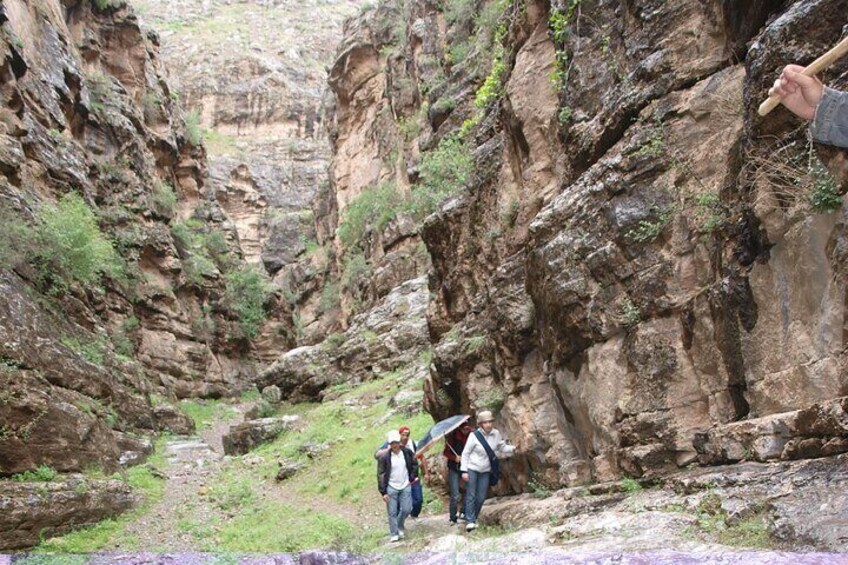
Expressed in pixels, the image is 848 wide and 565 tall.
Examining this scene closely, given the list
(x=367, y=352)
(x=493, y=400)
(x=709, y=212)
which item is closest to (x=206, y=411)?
(x=367, y=352)

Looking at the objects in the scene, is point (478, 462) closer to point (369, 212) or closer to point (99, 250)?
point (99, 250)

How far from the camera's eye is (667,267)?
6730 mm

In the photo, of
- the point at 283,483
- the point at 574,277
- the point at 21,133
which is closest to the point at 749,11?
the point at 574,277

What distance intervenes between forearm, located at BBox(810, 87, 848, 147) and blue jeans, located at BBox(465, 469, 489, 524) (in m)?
5.79

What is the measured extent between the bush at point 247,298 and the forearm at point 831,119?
34985 millimetres

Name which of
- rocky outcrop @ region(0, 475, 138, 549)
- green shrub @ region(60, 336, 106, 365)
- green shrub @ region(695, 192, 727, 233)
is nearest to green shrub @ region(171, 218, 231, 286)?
green shrub @ region(60, 336, 106, 365)

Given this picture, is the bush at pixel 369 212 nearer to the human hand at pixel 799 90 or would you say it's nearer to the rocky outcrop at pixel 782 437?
the rocky outcrop at pixel 782 437

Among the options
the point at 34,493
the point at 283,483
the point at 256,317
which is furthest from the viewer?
the point at 256,317

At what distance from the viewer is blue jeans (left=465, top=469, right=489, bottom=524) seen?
27.5 feet

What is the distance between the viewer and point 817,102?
430cm

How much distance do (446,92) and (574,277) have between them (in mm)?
16619

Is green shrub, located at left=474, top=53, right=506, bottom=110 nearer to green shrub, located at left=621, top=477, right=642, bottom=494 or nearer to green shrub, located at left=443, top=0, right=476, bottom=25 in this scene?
green shrub, located at left=621, top=477, right=642, bottom=494

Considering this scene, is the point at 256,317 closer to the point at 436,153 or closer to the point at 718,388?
the point at 436,153

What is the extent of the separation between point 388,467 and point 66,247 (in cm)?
1277
